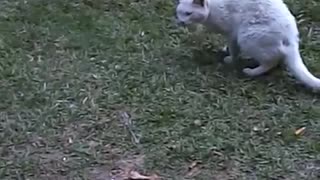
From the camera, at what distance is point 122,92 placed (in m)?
4.06

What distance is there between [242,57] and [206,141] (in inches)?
Answer: 29.4

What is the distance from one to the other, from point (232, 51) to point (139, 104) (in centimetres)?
64

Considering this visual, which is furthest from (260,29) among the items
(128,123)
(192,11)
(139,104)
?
(128,123)

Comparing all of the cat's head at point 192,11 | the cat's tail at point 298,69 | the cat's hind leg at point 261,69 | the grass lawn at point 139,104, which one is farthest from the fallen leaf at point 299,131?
the cat's head at point 192,11

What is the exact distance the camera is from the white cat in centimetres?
407

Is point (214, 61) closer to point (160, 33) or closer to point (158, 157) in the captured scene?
point (160, 33)

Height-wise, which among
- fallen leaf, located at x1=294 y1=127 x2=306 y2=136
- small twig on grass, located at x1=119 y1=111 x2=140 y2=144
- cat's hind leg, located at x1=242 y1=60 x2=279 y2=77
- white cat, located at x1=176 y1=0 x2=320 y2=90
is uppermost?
white cat, located at x1=176 y1=0 x2=320 y2=90

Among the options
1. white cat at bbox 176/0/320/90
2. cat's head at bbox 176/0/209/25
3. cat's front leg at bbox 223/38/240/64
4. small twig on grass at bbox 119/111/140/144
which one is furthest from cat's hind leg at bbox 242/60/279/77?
small twig on grass at bbox 119/111/140/144

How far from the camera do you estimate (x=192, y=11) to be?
14.0 ft

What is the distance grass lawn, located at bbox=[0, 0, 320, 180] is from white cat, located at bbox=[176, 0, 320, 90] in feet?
0.32

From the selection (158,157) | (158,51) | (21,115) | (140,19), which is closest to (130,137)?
(158,157)

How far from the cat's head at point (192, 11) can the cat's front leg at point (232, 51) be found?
0.19m

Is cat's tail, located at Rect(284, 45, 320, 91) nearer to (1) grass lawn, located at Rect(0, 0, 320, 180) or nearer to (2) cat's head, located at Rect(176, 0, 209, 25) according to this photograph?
(1) grass lawn, located at Rect(0, 0, 320, 180)

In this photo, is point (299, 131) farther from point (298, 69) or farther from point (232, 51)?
point (232, 51)
